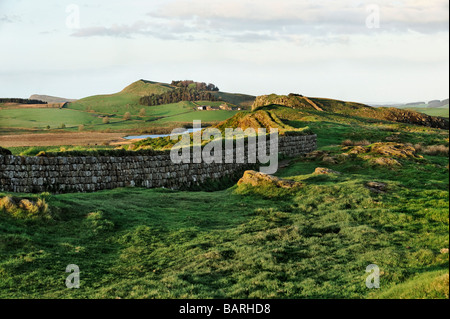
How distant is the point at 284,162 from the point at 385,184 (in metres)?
13.6

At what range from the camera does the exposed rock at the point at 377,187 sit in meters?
15.9

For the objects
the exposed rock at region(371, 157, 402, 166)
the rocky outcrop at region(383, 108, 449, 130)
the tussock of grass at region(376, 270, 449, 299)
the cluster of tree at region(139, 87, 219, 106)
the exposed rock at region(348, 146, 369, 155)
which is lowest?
the tussock of grass at region(376, 270, 449, 299)

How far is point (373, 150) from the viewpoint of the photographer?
2606 cm

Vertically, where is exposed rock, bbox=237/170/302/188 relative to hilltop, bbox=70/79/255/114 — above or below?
below

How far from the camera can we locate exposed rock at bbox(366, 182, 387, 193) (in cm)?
1590

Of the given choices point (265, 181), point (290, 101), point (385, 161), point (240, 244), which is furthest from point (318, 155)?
point (290, 101)

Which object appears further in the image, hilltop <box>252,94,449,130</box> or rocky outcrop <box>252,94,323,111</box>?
rocky outcrop <box>252,94,323,111</box>

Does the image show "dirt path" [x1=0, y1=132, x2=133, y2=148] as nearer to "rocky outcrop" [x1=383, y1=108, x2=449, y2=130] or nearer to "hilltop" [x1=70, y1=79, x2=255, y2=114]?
"rocky outcrop" [x1=383, y1=108, x2=449, y2=130]

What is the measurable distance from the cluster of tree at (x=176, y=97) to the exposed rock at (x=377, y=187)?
378ft

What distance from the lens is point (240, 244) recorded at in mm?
11172

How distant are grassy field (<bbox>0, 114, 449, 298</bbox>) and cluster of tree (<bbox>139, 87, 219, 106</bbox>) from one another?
115 m

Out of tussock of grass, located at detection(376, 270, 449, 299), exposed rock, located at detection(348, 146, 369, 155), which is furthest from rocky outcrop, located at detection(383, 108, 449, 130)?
tussock of grass, located at detection(376, 270, 449, 299)

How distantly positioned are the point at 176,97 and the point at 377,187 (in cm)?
11922

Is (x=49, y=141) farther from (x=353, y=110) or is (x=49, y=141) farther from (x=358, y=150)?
(x=358, y=150)
